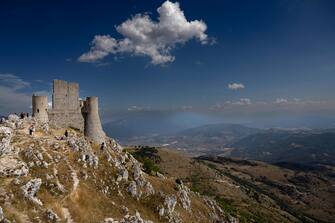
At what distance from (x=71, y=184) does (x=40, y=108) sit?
1241 inches

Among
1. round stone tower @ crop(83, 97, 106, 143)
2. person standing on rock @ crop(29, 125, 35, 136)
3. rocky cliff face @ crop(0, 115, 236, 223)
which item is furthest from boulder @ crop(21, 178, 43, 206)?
round stone tower @ crop(83, 97, 106, 143)

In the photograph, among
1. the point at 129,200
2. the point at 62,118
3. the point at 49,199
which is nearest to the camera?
the point at 49,199

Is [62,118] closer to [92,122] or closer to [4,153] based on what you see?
[92,122]

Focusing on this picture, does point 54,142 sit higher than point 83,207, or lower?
higher

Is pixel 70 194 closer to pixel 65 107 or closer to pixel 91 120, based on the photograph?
pixel 65 107

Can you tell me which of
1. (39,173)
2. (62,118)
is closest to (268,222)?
(62,118)

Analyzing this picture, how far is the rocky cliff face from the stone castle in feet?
13.3

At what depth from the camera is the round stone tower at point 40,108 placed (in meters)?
85.0

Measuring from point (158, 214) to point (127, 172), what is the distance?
1440cm

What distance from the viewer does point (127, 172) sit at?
84438 mm

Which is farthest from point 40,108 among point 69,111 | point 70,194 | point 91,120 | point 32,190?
point 32,190

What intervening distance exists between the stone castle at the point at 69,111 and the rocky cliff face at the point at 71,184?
4.06 meters

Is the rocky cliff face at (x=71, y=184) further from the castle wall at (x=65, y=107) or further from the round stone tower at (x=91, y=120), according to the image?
the round stone tower at (x=91, y=120)

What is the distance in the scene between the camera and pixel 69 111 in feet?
302
